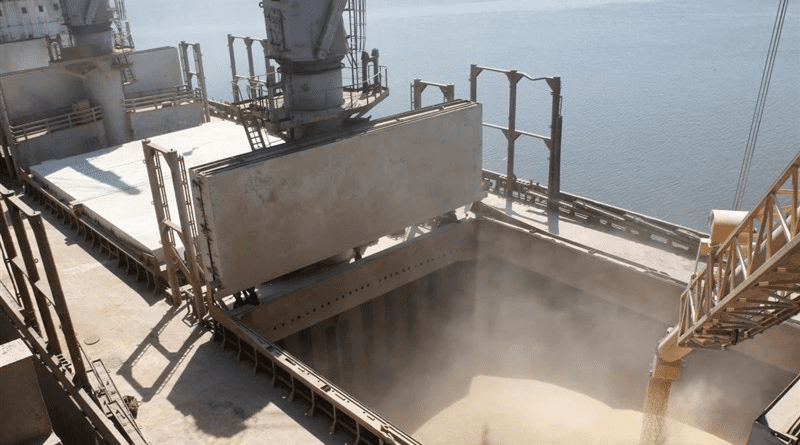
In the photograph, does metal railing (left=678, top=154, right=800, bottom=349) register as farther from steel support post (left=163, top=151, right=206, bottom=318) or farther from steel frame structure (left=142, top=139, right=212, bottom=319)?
steel support post (left=163, top=151, right=206, bottom=318)

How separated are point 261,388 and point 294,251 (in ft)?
11.1

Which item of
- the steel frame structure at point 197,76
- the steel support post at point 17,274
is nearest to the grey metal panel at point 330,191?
the steel support post at point 17,274

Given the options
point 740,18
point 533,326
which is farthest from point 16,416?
point 740,18

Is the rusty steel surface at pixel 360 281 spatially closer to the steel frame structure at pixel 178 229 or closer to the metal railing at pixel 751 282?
the steel frame structure at pixel 178 229

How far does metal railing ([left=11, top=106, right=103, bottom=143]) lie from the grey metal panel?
14.9 metres

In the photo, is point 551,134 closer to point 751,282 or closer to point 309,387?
point 751,282

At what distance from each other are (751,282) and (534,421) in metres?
8.76

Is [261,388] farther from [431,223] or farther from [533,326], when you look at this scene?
[533,326]

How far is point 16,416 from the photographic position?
24.8ft

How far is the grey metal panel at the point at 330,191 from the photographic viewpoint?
12844mm

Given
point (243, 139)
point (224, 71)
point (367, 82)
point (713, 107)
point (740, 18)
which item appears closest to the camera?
point (367, 82)

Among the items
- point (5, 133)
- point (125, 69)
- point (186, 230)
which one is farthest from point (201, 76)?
point (186, 230)

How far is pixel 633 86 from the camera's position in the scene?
65938 mm

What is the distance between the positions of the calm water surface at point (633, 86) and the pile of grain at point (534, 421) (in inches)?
810
